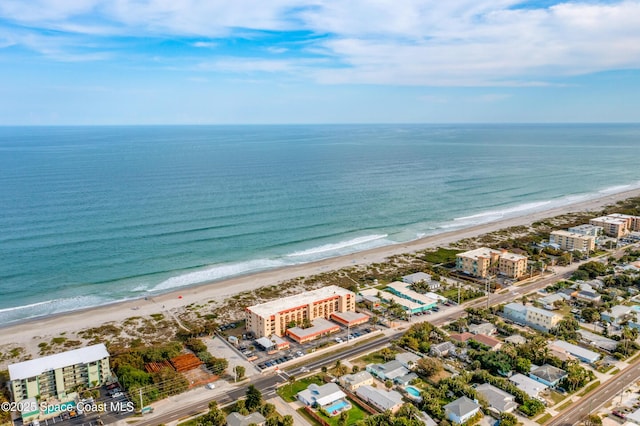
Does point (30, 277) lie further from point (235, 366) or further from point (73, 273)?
point (235, 366)

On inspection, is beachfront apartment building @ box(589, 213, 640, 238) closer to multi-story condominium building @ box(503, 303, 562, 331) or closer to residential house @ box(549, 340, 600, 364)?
multi-story condominium building @ box(503, 303, 562, 331)

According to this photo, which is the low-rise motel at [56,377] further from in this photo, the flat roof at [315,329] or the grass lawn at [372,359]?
the grass lawn at [372,359]

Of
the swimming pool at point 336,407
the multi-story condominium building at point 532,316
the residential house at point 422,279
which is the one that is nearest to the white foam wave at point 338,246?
the residential house at point 422,279

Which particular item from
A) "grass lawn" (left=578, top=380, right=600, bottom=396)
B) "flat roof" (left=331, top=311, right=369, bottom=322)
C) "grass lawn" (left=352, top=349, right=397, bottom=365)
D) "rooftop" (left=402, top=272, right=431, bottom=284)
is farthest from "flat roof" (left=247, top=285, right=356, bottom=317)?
"grass lawn" (left=578, top=380, right=600, bottom=396)

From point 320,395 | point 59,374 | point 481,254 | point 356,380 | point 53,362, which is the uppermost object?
point 481,254

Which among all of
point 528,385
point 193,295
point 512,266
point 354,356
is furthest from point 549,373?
point 193,295

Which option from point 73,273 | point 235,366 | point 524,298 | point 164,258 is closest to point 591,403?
point 524,298

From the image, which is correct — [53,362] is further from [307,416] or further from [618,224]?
[618,224]

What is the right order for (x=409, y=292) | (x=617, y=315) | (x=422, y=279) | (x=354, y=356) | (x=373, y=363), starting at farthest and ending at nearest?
(x=422, y=279) < (x=409, y=292) < (x=617, y=315) < (x=354, y=356) < (x=373, y=363)
